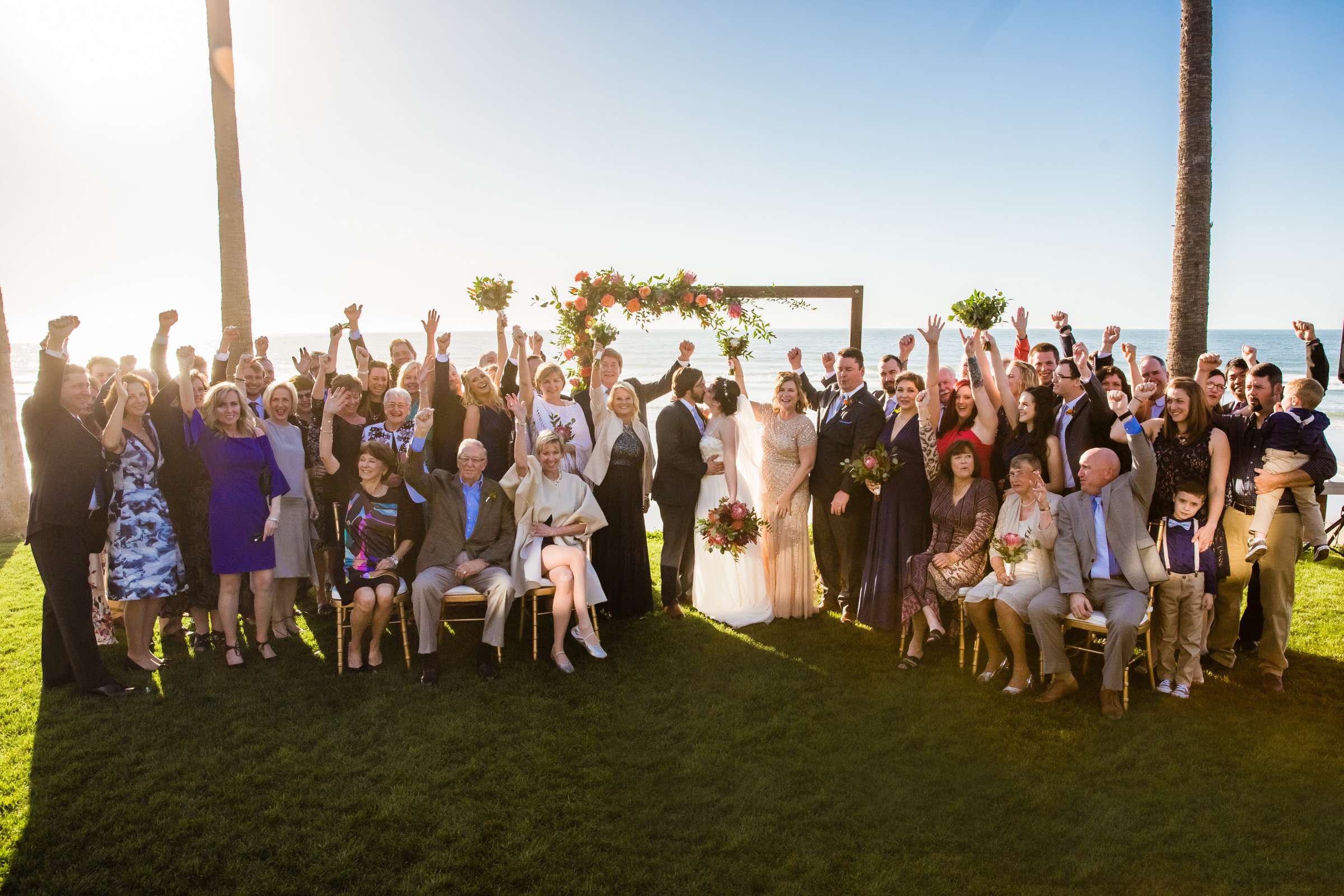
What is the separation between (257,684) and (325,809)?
1.87 meters

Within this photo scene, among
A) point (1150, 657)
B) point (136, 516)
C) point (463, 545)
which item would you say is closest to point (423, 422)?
point (463, 545)

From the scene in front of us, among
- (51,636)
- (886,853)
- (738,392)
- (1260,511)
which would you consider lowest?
(886,853)

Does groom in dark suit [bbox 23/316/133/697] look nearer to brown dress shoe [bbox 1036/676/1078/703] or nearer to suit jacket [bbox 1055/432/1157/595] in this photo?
brown dress shoe [bbox 1036/676/1078/703]

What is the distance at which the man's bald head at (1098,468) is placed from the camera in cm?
556

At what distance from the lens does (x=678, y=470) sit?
727 centimetres

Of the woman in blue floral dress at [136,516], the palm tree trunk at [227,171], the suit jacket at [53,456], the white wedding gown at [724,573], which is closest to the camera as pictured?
the suit jacket at [53,456]

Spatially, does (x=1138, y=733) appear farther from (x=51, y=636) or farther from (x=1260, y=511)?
(x=51, y=636)

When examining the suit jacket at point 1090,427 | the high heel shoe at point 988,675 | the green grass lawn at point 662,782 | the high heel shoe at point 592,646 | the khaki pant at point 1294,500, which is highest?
the suit jacket at point 1090,427

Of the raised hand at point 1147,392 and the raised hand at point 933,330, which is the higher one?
the raised hand at point 933,330

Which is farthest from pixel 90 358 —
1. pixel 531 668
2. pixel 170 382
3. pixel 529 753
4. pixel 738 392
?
pixel 738 392

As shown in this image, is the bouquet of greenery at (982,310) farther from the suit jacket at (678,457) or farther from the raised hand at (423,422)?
the raised hand at (423,422)

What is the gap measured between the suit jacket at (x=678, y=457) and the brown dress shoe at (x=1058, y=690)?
124 inches

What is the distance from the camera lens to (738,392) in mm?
7492

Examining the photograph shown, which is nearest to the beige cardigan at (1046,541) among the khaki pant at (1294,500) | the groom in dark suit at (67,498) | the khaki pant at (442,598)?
the khaki pant at (1294,500)
